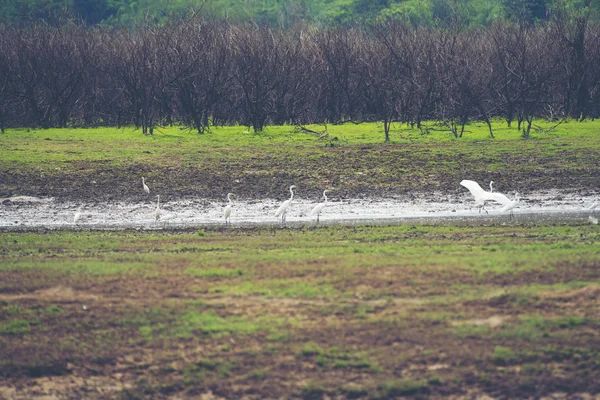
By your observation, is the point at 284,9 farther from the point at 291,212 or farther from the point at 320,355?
the point at 320,355

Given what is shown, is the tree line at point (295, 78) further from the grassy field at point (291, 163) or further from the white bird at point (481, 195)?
the white bird at point (481, 195)

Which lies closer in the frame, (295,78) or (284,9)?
(295,78)

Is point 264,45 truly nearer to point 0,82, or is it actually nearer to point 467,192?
point 0,82

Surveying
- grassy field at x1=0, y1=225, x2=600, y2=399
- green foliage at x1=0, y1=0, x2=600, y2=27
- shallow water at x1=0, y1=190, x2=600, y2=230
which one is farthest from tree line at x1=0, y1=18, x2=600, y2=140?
green foliage at x1=0, y1=0, x2=600, y2=27

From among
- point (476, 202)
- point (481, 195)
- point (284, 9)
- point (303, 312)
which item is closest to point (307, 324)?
point (303, 312)

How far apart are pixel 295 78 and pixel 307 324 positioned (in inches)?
1103

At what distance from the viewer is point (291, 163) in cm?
2550

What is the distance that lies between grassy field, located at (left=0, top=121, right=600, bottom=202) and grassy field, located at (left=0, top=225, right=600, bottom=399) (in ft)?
30.3

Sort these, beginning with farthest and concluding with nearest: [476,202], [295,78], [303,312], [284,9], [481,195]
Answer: [284,9] < [295,78] < [476,202] < [481,195] < [303,312]

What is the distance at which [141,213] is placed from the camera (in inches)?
834

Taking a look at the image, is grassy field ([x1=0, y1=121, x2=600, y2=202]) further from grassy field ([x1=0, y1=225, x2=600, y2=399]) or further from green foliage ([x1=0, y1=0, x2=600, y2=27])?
green foliage ([x1=0, y1=0, x2=600, y2=27])

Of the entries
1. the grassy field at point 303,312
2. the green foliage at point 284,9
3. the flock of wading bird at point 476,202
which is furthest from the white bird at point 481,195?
the green foliage at point 284,9

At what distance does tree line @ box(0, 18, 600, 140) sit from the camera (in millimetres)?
35188

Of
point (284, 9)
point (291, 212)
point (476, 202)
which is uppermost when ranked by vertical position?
point (284, 9)
